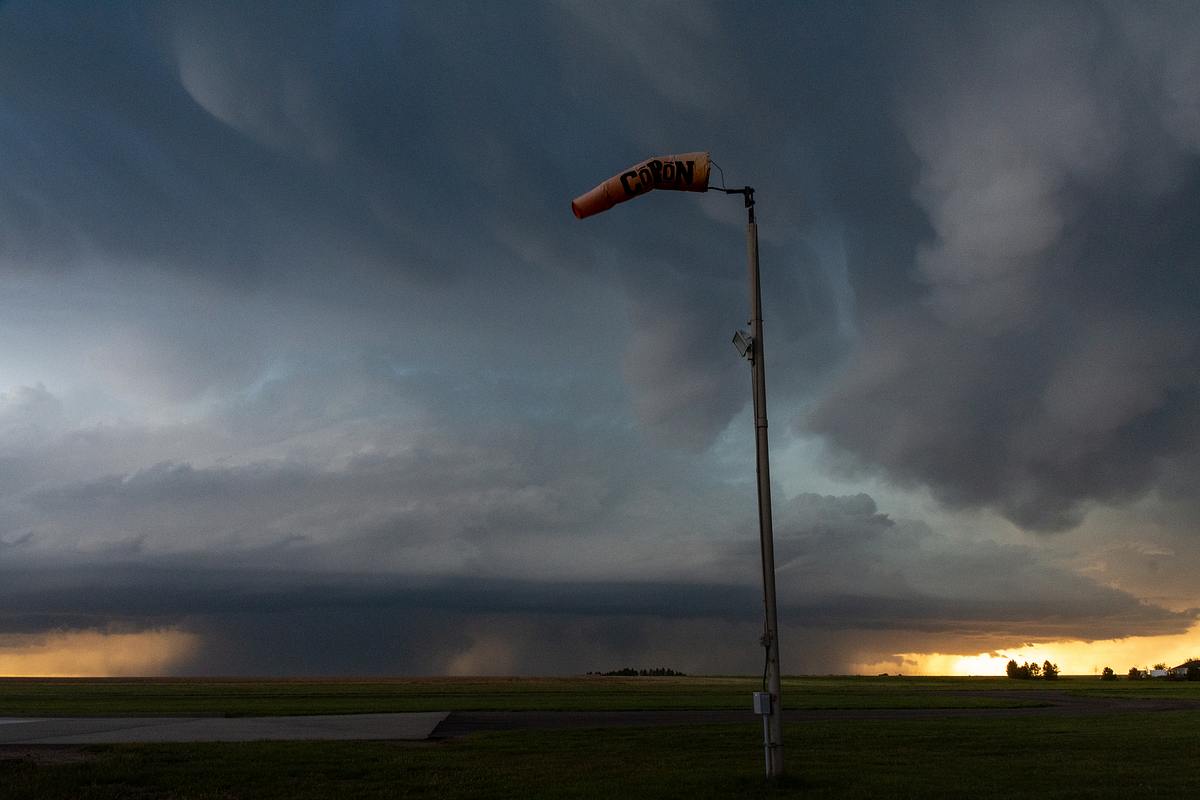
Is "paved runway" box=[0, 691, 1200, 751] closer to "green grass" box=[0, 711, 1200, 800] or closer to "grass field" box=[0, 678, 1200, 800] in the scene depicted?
"grass field" box=[0, 678, 1200, 800]

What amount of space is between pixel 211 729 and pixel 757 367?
76.5ft

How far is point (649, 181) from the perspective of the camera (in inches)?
650

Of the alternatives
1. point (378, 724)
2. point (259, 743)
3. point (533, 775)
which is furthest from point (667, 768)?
point (378, 724)

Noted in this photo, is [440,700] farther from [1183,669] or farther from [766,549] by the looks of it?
[1183,669]

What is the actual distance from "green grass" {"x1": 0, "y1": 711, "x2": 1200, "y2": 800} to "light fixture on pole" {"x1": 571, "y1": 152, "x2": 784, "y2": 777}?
1241 mm

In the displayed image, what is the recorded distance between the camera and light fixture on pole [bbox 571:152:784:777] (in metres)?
15.9

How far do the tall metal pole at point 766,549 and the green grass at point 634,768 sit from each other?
746 millimetres

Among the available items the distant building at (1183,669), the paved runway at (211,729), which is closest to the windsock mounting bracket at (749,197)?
the paved runway at (211,729)

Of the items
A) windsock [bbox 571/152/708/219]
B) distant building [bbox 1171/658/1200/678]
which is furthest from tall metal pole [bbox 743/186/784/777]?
distant building [bbox 1171/658/1200/678]

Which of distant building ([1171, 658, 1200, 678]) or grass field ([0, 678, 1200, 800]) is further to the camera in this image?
distant building ([1171, 658, 1200, 678])

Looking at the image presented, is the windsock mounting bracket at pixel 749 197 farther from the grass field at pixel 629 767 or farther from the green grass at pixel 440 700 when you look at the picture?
the green grass at pixel 440 700

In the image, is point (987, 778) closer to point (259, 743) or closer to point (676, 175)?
point (676, 175)

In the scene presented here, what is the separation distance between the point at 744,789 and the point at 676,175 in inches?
436

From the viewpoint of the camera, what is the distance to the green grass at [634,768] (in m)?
15.6
